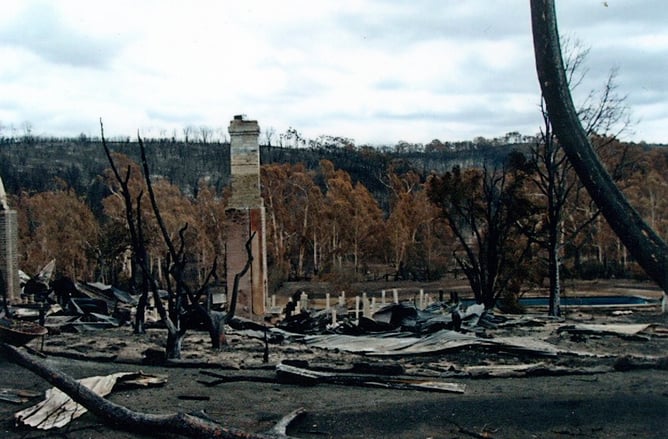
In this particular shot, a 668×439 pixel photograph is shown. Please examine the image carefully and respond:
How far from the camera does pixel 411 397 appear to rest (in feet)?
23.6

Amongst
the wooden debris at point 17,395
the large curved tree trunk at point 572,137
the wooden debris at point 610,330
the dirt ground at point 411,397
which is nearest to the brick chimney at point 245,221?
the dirt ground at point 411,397

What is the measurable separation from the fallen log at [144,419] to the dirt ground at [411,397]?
3.8 inches

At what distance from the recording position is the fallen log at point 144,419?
5336mm

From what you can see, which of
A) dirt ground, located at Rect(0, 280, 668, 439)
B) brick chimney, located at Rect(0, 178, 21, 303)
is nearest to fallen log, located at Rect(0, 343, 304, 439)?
dirt ground, located at Rect(0, 280, 668, 439)

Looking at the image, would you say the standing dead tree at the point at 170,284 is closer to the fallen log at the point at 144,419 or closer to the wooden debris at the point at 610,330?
the fallen log at the point at 144,419

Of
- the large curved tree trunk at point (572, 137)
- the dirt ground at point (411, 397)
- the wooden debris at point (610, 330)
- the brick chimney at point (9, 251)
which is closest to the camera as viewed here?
the large curved tree trunk at point (572, 137)

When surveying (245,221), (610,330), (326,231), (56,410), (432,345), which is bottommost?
(610,330)

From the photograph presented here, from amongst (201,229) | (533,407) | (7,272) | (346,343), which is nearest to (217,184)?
(201,229)

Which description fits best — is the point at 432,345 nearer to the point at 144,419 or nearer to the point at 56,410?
the point at 144,419

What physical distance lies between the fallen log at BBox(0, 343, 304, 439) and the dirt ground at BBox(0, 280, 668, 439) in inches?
3.8

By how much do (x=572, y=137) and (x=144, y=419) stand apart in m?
4.06

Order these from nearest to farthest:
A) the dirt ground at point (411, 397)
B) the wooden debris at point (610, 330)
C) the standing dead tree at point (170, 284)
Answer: the dirt ground at point (411, 397) < the standing dead tree at point (170, 284) < the wooden debris at point (610, 330)

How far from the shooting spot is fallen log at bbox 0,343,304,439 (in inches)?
210

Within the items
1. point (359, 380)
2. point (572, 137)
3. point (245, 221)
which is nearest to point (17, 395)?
point (359, 380)
